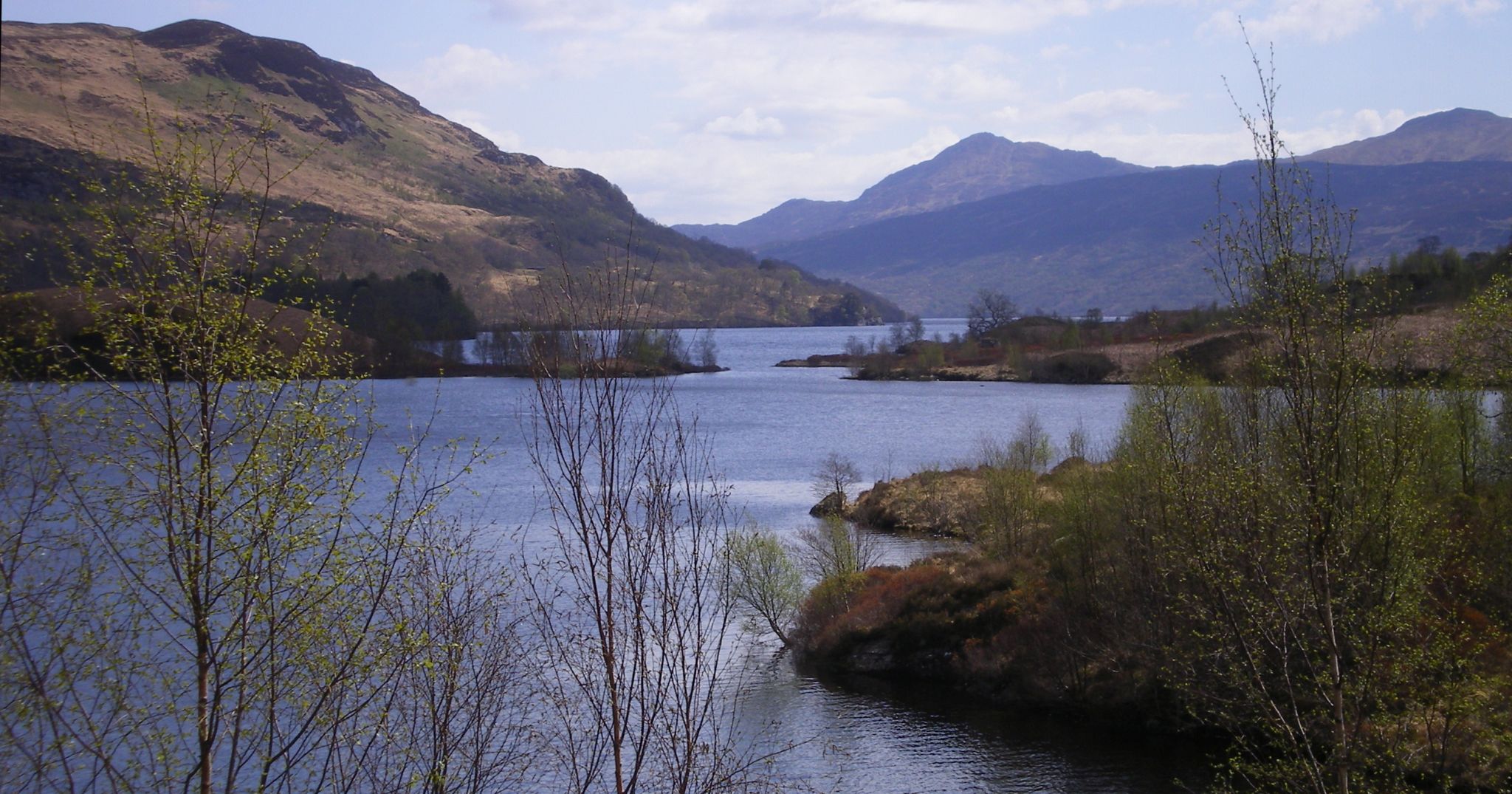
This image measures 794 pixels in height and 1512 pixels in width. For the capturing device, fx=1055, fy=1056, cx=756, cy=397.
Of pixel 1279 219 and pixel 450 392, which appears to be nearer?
pixel 1279 219

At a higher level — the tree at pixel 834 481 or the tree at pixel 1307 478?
the tree at pixel 1307 478

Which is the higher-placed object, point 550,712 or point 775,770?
point 550,712

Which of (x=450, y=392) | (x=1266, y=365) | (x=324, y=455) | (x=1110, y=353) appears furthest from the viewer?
(x=1110, y=353)

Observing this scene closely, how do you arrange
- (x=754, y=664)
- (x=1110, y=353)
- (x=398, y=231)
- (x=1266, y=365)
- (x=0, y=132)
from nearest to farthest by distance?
(x=1266, y=365) < (x=754, y=664) < (x=1110, y=353) < (x=0, y=132) < (x=398, y=231)

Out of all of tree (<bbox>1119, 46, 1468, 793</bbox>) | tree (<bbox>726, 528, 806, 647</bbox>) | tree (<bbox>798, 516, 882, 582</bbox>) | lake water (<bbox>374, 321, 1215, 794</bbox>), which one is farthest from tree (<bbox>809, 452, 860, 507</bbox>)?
tree (<bbox>1119, 46, 1468, 793</bbox>)

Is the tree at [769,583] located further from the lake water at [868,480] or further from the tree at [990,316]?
the tree at [990,316]

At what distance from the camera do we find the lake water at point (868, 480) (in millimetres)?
22641

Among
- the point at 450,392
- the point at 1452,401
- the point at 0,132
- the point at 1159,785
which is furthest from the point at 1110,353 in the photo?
the point at 0,132

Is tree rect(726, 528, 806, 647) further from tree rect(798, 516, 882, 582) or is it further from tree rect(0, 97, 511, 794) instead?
tree rect(0, 97, 511, 794)

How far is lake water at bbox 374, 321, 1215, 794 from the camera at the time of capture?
22.6 meters

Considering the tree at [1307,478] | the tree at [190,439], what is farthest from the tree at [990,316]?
the tree at [190,439]

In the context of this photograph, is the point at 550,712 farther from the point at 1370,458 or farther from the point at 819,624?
the point at 1370,458

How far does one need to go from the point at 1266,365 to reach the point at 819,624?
22.2m

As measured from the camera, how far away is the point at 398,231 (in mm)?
199875
